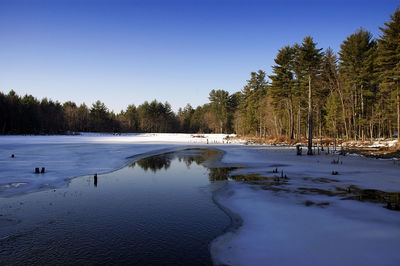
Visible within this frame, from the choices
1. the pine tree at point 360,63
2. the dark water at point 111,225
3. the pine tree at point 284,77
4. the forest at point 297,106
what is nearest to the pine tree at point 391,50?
the forest at point 297,106

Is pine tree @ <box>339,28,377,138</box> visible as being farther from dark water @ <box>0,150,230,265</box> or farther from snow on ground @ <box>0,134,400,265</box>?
dark water @ <box>0,150,230,265</box>

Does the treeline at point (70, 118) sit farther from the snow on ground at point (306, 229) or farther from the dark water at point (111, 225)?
the snow on ground at point (306, 229)

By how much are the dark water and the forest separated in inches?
720

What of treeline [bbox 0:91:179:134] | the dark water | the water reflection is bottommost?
the dark water

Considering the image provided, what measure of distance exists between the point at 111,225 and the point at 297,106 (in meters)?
43.5

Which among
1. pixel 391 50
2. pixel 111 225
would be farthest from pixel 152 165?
pixel 391 50

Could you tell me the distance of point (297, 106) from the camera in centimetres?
4512

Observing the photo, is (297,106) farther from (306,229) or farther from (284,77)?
(306,229)

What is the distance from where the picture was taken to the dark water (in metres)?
5.46

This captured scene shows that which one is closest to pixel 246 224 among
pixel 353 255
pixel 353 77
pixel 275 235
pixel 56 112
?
pixel 275 235

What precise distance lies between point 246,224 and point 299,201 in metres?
2.90

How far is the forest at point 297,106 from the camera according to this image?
3466 centimetres

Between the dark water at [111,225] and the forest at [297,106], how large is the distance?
18.3m

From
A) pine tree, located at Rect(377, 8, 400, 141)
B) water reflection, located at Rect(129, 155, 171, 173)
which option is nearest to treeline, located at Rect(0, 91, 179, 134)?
water reflection, located at Rect(129, 155, 171, 173)
